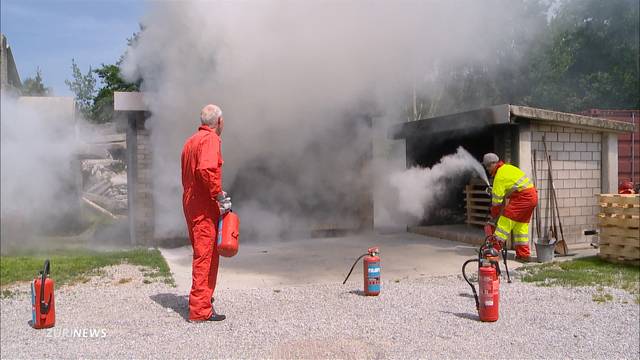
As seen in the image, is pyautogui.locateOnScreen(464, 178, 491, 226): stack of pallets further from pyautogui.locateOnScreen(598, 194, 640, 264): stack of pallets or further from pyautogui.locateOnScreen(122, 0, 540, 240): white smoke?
pyautogui.locateOnScreen(598, 194, 640, 264): stack of pallets

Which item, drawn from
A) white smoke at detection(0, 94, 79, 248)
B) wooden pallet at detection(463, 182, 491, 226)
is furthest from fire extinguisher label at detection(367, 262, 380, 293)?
white smoke at detection(0, 94, 79, 248)

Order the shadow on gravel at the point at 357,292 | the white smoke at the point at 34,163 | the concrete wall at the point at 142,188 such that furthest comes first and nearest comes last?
the white smoke at the point at 34,163 < the concrete wall at the point at 142,188 < the shadow on gravel at the point at 357,292

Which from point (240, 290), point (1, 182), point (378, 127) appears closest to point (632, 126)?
point (378, 127)

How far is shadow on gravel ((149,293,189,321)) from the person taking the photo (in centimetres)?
480

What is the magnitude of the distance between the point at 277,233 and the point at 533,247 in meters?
4.42

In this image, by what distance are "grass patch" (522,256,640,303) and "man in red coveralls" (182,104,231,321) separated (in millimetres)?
3774

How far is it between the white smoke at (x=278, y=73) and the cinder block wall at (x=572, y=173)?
2255 mm

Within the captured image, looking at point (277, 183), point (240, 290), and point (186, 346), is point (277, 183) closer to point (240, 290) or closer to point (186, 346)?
point (240, 290)

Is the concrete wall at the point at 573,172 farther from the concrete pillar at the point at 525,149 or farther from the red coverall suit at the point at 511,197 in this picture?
the red coverall suit at the point at 511,197

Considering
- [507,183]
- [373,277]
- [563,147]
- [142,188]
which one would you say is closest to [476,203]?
[563,147]

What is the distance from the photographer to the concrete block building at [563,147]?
27.1 ft

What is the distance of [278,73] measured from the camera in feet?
26.0

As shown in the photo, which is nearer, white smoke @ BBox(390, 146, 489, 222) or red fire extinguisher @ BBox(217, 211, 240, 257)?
red fire extinguisher @ BBox(217, 211, 240, 257)

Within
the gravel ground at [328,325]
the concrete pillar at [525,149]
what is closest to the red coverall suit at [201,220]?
the gravel ground at [328,325]
